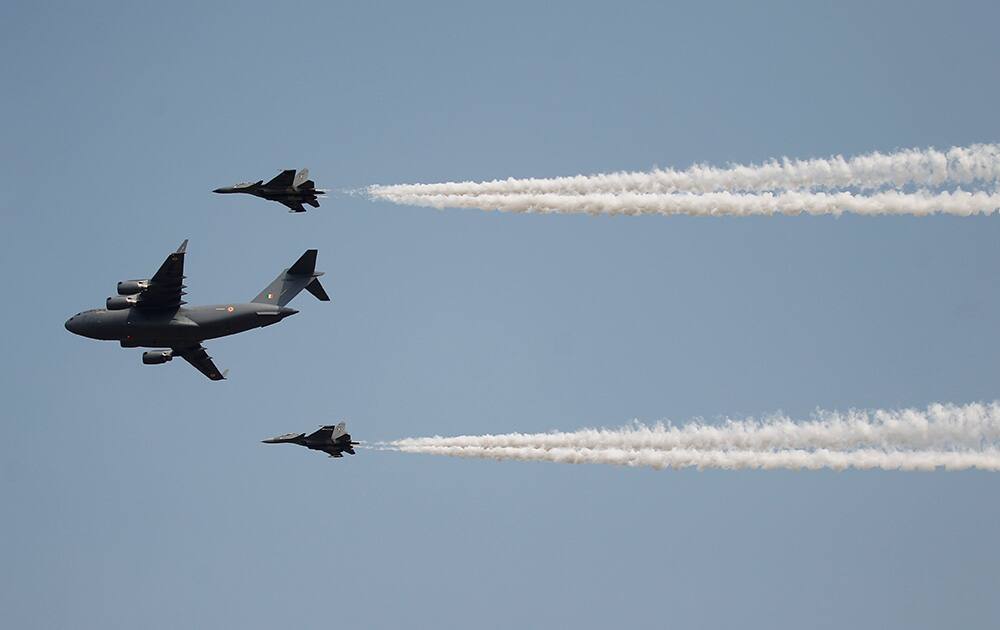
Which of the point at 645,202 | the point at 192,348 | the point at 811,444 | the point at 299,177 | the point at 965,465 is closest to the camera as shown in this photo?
the point at 965,465

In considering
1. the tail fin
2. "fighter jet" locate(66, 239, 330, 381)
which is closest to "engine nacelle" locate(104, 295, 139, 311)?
"fighter jet" locate(66, 239, 330, 381)

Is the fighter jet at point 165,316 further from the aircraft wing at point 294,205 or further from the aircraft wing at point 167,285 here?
the aircraft wing at point 294,205

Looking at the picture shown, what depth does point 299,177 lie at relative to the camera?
2032 inches

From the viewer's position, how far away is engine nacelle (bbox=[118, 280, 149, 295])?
2126 inches

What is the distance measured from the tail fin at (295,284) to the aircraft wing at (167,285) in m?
3.44

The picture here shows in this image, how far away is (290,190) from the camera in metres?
51.6

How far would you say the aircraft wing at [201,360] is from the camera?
6044cm

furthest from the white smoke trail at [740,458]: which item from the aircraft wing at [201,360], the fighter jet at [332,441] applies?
the aircraft wing at [201,360]

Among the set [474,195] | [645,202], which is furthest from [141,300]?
[645,202]

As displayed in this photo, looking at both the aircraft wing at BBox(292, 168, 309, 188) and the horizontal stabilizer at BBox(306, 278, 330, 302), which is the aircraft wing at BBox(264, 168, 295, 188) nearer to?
the aircraft wing at BBox(292, 168, 309, 188)

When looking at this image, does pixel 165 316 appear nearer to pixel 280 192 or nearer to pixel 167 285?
pixel 167 285

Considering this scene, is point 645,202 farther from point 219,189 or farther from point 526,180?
point 219,189

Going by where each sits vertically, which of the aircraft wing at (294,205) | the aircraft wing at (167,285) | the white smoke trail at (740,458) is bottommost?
the white smoke trail at (740,458)

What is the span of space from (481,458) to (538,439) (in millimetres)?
2007
